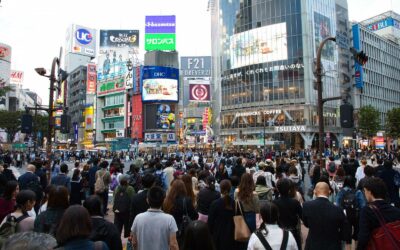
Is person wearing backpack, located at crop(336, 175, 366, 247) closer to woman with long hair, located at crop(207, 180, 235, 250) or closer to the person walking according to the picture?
woman with long hair, located at crop(207, 180, 235, 250)

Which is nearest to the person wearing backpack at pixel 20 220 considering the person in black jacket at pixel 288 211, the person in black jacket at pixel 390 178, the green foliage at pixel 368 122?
the person in black jacket at pixel 288 211

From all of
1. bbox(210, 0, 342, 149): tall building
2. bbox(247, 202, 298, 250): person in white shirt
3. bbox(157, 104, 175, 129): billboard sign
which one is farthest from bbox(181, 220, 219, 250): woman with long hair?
bbox(157, 104, 175, 129): billboard sign

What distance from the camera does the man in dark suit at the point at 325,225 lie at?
452 centimetres

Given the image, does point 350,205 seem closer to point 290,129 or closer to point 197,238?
point 197,238

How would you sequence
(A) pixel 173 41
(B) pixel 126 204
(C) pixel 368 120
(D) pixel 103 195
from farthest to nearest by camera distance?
1. (A) pixel 173 41
2. (C) pixel 368 120
3. (D) pixel 103 195
4. (B) pixel 126 204

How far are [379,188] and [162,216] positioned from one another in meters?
2.71

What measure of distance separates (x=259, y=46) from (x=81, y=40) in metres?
91.1

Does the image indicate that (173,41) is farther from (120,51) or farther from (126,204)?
(126,204)

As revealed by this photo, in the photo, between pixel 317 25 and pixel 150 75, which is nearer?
pixel 317 25

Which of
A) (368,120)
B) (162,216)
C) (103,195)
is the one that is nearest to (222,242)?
(162,216)

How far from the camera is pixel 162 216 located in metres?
4.38

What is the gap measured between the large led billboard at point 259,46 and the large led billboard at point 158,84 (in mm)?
14647

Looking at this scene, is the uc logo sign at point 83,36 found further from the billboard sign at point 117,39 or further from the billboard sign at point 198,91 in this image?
the billboard sign at point 198,91

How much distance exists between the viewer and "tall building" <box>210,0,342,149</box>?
62938 mm
